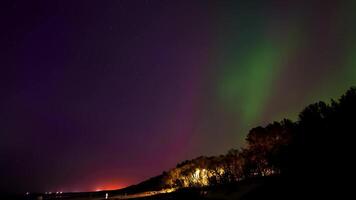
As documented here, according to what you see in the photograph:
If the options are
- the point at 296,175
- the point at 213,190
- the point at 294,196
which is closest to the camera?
the point at 294,196

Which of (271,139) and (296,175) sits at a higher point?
(271,139)

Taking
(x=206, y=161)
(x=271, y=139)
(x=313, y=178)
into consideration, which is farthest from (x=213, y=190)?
(x=206, y=161)

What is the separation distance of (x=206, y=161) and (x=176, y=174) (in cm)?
664

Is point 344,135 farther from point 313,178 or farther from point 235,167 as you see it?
point 235,167

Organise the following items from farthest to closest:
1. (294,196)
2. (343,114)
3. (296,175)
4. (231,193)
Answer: (231,193)
(343,114)
(296,175)
(294,196)

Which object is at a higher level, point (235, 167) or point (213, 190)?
point (235, 167)

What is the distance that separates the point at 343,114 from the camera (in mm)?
20766

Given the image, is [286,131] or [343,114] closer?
[343,114]

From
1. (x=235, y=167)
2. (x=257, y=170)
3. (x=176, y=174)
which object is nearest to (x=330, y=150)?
(x=257, y=170)

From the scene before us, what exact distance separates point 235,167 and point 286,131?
8750 mm

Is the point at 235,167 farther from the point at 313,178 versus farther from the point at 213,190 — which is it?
the point at 313,178

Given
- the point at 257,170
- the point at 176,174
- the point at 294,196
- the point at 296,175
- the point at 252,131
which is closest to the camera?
the point at 294,196

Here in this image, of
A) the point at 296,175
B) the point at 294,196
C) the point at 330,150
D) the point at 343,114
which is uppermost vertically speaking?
the point at 343,114

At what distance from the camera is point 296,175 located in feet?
57.9
